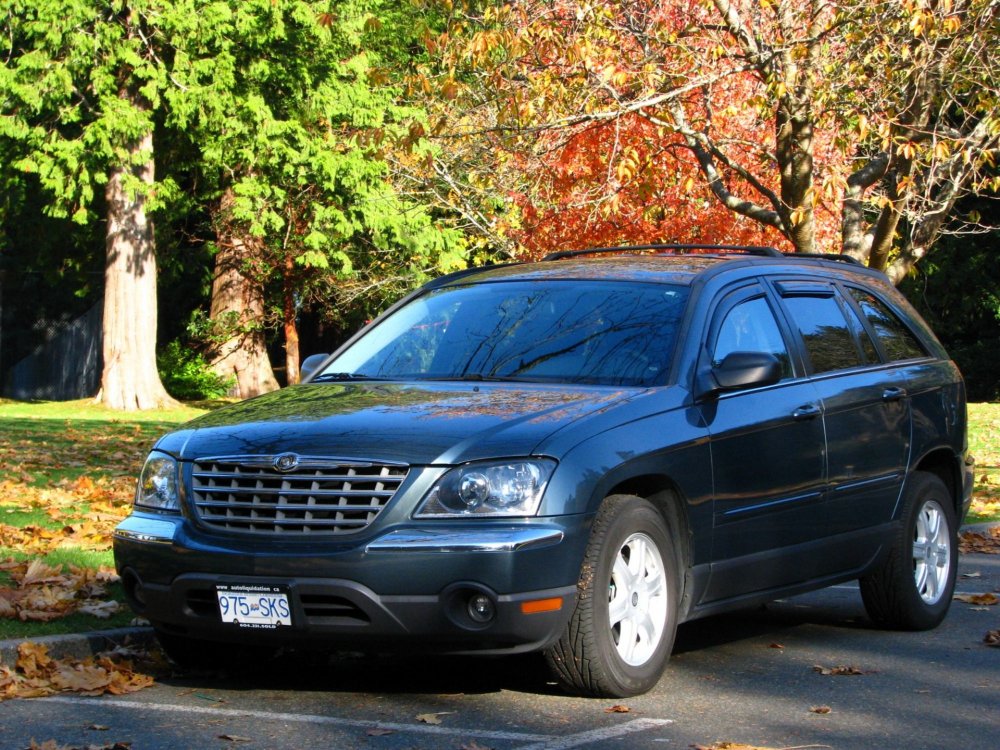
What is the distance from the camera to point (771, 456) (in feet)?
23.3

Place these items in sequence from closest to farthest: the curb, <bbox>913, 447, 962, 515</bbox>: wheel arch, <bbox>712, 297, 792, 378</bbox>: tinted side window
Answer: the curb, <bbox>712, 297, 792, 378</bbox>: tinted side window, <bbox>913, 447, 962, 515</bbox>: wheel arch

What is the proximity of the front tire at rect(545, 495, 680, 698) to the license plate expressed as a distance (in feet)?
3.34

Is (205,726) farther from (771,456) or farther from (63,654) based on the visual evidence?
(771,456)

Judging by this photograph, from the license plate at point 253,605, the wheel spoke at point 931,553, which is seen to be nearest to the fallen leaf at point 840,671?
the wheel spoke at point 931,553

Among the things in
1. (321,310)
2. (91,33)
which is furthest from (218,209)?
(91,33)

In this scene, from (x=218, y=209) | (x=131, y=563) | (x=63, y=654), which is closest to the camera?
(x=131, y=563)

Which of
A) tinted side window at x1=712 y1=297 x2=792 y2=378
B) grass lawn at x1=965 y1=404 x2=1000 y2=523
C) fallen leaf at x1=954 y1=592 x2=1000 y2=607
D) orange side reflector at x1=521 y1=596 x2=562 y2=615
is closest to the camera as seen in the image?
orange side reflector at x1=521 y1=596 x2=562 y2=615

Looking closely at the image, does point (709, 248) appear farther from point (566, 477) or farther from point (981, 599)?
point (566, 477)

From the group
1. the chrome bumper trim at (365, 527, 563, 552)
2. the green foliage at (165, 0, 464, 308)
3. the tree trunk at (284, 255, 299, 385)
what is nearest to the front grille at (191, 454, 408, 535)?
the chrome bumper trim at (365, 527, 563, 552)

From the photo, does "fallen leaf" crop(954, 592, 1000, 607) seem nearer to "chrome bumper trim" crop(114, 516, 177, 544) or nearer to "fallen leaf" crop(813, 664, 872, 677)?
"fallen leaf" crop(813, 664, 872, 677)

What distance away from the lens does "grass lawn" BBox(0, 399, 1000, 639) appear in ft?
27.0

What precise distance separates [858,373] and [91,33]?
2165 centimetres

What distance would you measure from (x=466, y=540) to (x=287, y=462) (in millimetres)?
768

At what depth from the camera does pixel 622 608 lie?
6203 mm
